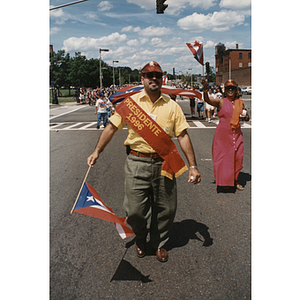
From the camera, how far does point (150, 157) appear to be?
10.1ft

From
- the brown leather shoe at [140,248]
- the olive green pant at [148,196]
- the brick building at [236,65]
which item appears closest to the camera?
the olive green pant at [148,196]

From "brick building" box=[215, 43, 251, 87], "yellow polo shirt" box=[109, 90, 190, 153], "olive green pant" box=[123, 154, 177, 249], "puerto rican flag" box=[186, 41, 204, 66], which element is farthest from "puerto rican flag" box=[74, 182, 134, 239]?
"brick building" box=[215, 43, 251, 87]

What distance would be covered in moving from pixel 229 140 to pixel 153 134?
2.88 m

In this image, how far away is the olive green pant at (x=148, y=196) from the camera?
120 inches

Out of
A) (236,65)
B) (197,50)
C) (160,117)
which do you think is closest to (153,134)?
(160,117)

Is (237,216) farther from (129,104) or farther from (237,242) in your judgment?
(129,104)

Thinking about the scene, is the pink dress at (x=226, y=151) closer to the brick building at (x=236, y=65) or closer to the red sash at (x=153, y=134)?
the red sash at (x=153, y=134)

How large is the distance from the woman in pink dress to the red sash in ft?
8.04

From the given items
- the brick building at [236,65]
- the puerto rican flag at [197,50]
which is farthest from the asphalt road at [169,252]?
the brick building at [236,65]

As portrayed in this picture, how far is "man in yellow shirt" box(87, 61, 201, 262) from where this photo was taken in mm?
3041

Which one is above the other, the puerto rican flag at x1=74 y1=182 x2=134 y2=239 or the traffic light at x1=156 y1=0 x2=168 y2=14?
the traffic light at x1=156 y1=0 x2=168 y2=14

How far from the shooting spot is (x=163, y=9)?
10688 mm

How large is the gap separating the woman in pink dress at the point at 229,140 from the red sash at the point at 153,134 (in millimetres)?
2452

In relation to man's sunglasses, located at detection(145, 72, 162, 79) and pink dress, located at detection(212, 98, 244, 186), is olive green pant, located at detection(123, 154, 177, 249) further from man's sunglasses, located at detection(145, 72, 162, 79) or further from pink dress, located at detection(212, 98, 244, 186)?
pink dress, located at detection(212, 98, 244, 186)
